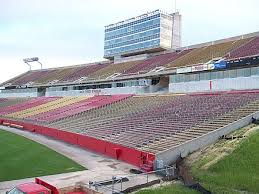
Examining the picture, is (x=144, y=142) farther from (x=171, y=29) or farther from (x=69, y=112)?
(x=171, y=29)

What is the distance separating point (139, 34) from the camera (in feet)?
230

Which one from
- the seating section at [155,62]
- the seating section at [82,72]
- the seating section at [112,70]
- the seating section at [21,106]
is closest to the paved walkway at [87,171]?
the seating section at [155,62]

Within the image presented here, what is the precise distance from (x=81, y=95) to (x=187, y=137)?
39.5 meters

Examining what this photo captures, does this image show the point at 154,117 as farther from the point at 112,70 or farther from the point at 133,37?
the point at 133,37

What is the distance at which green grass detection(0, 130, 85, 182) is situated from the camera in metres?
19.4

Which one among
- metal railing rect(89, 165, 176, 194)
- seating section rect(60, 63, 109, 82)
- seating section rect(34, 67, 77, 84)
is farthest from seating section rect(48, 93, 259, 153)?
seating section rect(34, 67, 77, 84)

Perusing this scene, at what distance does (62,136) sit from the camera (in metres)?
32.8

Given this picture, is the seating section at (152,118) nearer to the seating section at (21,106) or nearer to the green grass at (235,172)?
the green grass at (235,172)

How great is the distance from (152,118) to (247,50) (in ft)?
51.4

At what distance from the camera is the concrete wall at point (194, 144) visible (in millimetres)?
19391

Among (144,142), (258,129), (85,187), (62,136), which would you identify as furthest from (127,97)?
(85,187)

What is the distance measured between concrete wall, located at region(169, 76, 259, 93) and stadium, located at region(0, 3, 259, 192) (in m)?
0.08

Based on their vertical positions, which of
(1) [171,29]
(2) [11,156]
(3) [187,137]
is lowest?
(2) [11,156]

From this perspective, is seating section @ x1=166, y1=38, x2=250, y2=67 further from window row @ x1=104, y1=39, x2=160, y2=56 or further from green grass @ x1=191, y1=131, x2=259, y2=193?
green grass @ x1=191, y1=131, x2=259, y2=193
